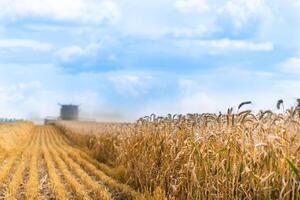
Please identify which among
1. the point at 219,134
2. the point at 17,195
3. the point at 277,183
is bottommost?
the point at 17,195

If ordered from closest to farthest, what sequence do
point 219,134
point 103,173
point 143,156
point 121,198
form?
1. point 219,134
2. point 121,198
3. point 143,156
4. point 103,173

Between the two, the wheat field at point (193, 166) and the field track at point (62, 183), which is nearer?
the wheat field at point (193, 166)

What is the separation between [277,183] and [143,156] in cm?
762

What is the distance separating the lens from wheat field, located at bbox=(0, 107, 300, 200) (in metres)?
7.94

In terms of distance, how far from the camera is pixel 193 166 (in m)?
10.4

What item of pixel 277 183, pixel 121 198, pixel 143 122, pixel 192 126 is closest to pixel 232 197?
pixel 277 183

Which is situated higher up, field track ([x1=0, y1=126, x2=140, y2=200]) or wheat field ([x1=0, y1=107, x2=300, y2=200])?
wheat field ([x1=0, y1=107, x2=300, y2=200])

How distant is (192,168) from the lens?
10.5m

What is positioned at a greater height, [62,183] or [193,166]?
[193,166]

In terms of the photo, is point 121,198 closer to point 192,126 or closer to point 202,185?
point 192,126

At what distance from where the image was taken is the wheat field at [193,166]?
7941 millimetres

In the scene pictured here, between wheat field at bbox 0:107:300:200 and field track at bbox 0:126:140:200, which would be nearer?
wheat field at bbox 0:107:300:200

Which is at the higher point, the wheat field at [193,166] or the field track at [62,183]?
the wheat field at [193,166]

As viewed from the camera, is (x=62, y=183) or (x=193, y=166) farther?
(x=62, y=183)
